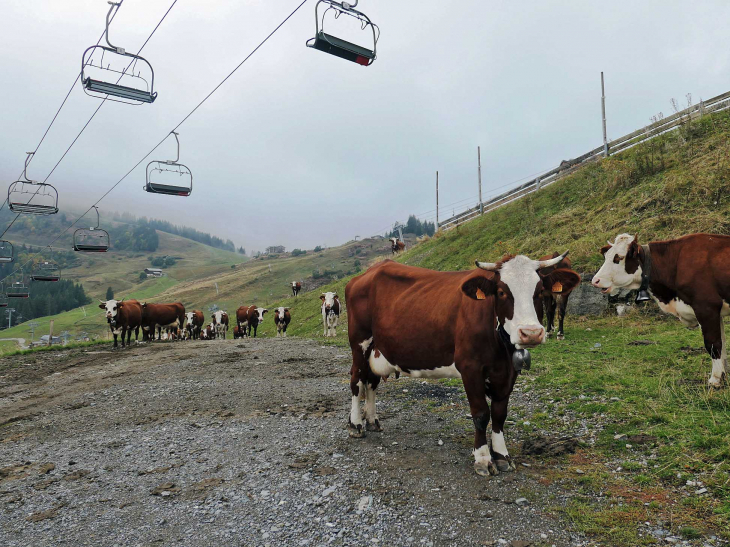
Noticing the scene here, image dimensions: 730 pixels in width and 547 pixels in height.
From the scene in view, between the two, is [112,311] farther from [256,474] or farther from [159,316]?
[256,474]

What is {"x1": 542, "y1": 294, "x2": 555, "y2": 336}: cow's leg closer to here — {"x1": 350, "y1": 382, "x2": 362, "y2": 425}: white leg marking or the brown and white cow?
{"x1": 350, "y1": 382, "x2": 362, "y2": 425}: white leg marking

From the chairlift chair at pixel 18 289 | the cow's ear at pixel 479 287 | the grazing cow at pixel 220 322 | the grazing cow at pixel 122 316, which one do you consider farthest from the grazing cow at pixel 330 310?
the cow's ear at pixel 479 287

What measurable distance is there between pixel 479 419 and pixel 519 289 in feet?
4.86

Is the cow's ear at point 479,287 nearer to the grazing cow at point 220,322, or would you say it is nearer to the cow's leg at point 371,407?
the cow's leg at point 371,407

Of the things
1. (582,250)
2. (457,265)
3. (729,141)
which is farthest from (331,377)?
(729,141)

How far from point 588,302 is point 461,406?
7.99 metres

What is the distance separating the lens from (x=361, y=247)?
133625mm

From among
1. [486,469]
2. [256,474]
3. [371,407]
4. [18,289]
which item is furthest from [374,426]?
[18,289]

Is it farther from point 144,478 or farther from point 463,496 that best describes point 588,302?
point 144,478

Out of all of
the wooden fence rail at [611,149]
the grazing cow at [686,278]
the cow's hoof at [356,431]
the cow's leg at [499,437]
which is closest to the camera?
the cow's leg at [499,437]

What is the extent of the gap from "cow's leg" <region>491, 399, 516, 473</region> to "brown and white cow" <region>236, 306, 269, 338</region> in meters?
24.2

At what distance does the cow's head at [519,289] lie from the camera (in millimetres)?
4102

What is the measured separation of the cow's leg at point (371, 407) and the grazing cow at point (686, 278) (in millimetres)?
4594

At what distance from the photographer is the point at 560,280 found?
15.4ft
